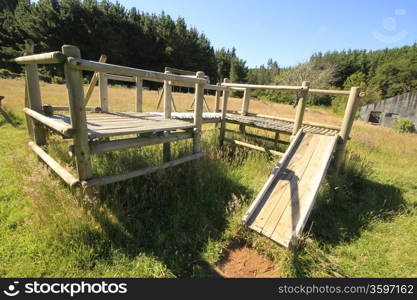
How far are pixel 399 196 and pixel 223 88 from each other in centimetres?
434

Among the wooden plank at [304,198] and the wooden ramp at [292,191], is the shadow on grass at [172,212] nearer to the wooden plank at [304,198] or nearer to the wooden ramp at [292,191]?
the wooden ramp at [292,191]

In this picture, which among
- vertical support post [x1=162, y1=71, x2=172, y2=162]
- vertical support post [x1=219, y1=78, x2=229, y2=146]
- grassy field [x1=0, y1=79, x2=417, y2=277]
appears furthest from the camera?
vertical support post [x1=219, y1=78, x2=229, y2=146]

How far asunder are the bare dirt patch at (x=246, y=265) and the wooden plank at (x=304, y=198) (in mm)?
306

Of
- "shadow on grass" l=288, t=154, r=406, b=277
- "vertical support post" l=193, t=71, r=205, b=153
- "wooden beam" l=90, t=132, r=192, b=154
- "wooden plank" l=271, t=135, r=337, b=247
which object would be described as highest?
"vertical support post" l=193, t=71, r=205, b=153

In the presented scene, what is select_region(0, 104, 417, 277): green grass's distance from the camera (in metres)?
2.12

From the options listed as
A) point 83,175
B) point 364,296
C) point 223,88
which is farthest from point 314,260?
point 223,88

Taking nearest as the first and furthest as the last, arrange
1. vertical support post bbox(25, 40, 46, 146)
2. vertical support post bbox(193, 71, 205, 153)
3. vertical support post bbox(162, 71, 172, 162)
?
vertical support post bbox(25, 40, 46, 146), vertical support post bbox(193, 71, 205, 153), vertical support post bbox(162, 71, 172, 162)

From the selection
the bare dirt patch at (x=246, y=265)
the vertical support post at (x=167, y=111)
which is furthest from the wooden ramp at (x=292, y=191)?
the vertical support post at (x=167, y=111)

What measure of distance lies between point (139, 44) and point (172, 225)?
40721 mm

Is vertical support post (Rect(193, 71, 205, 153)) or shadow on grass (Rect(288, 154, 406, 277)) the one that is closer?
shadow on grass (Rect(288, 154, 406, 277))

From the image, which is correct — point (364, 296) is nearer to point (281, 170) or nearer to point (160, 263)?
point (281, 170)

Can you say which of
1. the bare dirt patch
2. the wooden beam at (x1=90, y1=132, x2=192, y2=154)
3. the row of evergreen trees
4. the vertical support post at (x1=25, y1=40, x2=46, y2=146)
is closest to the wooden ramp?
the bare dirt patch

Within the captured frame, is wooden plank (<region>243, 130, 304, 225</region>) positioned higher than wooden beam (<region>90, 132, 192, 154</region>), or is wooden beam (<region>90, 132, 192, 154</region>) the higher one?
wooden beam (<region>90, 132, 192, 154</region>)

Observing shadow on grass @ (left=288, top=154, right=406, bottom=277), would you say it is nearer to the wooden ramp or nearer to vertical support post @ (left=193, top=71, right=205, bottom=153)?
the wooden ramp
